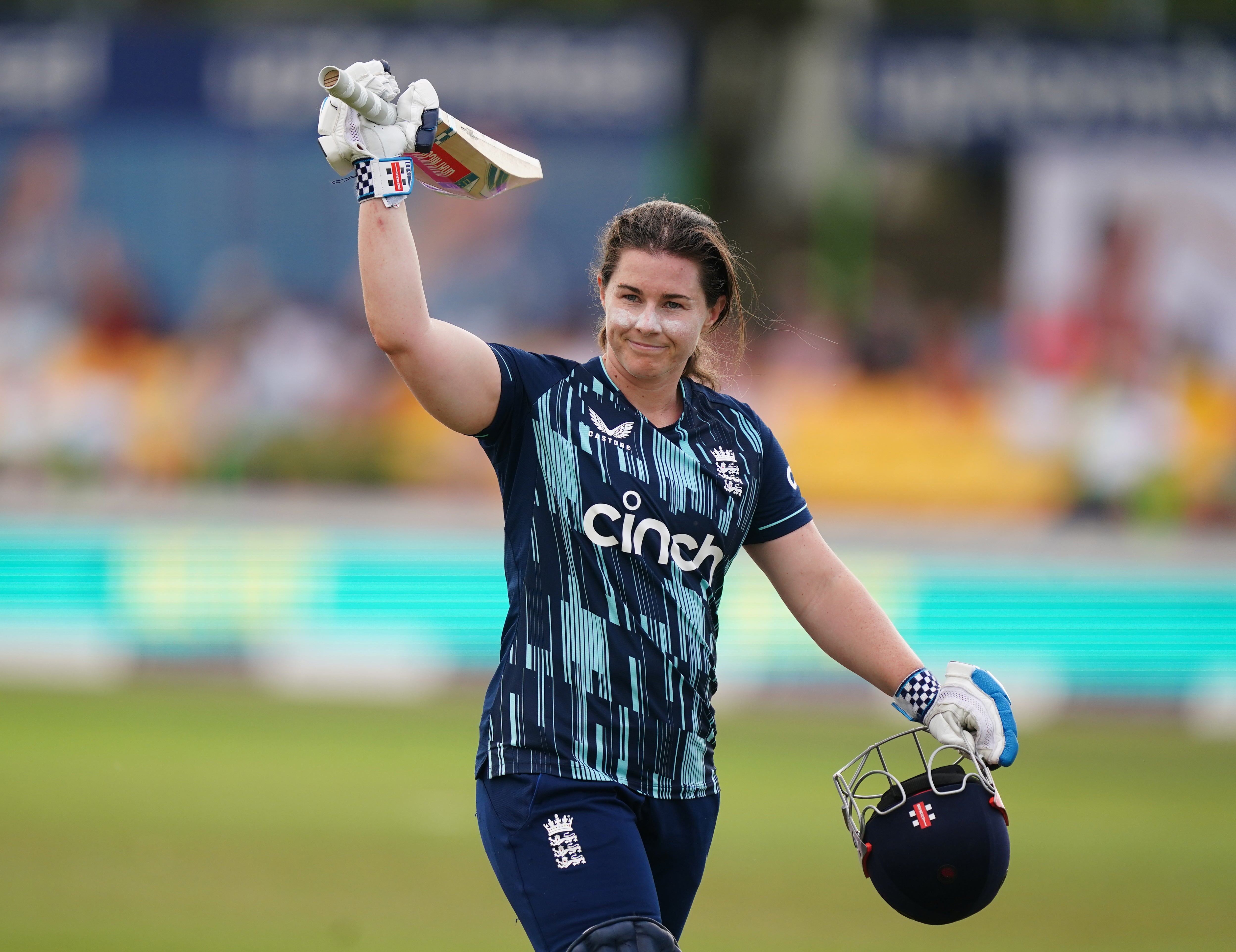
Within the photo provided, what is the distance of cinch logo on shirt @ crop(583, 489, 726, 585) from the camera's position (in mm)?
3389

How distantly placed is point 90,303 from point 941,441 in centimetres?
861

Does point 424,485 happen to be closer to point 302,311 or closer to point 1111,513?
point 302,311

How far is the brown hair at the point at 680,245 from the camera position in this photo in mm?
3539

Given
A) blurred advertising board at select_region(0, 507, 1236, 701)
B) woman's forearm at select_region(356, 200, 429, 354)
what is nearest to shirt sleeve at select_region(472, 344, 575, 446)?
woman's forearm at select_region(356, 200, 429, 354)

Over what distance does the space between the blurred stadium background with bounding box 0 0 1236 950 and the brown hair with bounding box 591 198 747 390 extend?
4.33 metres

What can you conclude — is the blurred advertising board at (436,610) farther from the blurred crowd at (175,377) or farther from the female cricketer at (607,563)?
the female cricketer at (607,563)

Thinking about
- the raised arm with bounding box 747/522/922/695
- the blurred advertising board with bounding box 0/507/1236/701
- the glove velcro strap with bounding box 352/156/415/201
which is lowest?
the raised arm with bounding box 747/522/922/695

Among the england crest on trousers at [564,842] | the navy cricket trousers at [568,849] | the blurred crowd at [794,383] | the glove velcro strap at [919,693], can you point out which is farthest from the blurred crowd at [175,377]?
the england crest on trousers at [564,842]

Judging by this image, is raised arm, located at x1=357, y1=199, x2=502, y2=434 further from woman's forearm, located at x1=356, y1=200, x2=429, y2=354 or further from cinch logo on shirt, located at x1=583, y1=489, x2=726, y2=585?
cinch logo on shirt, located at x1=583, y1=489, x2=726, y2=585

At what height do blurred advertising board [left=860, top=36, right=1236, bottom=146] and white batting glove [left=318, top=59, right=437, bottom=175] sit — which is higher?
blurred advertising board [left=860, top=36, right=1236, bottom=146]

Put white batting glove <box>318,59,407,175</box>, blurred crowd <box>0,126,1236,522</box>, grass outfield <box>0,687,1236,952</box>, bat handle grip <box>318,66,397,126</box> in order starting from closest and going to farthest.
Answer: bat handle grip <box>318,66,397,126</box> → white batting glove <box>318,59,407,175</box> → grass outfield <box>0,687,1236,952</box> → blurred crowd <box>0,126,1236,522</box>

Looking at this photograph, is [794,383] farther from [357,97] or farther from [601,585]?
[357,97]

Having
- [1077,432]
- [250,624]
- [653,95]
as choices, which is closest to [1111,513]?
[1077,432]

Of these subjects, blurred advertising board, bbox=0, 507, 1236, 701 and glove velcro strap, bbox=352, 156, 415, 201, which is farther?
blurred advertising board, bbox=0, 507, 1236, 701
